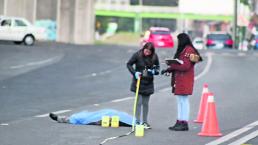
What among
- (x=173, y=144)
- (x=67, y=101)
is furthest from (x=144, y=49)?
(x=67, y=101)

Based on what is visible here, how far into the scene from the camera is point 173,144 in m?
11.4

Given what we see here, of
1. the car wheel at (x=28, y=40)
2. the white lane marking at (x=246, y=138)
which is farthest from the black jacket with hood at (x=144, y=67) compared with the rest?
the car wheel at (x=28, y=40)

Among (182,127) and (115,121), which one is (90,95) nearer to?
(115,121)

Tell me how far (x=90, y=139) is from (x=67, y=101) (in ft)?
22.4

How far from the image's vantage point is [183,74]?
1316cm

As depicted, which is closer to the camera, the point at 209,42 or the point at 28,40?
the point at 28,40

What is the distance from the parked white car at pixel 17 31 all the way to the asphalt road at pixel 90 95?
6227 mm

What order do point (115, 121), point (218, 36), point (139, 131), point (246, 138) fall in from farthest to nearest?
point (218, 36) → point (115, 121) → point (139, 131) → point (246, 138)

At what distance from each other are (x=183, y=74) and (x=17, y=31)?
32.1 meters

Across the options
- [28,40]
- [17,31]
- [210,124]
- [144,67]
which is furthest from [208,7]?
[210,124]

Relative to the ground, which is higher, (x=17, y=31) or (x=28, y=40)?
(x=17, y=31)

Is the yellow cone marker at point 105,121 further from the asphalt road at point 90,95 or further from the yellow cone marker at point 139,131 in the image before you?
the yellow cone marker at point 139,131

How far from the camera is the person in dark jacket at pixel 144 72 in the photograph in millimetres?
13258

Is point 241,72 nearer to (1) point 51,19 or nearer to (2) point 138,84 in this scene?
(2) point 138,84
